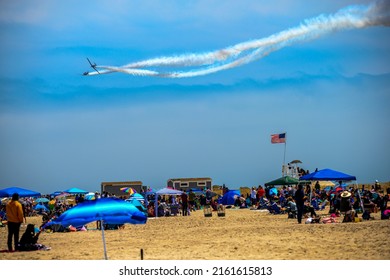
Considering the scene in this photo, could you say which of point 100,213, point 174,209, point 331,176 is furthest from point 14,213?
point 174,209

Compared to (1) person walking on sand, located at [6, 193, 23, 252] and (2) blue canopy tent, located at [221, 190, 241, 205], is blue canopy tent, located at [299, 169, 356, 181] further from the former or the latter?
(2) blue canopy tent, located at [221, 190, 241, 205]

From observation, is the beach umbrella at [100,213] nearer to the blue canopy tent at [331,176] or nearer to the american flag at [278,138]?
the blue canopy tent at [331,176]

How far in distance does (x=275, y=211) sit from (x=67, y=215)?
19274 millimetres

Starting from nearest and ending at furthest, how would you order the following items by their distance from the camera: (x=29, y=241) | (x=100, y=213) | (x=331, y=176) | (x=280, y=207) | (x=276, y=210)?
(x=100, y=213) → (x=29, y=241) → (x=331, y=176) → (x=276, y=210) → (x=280, y=207)

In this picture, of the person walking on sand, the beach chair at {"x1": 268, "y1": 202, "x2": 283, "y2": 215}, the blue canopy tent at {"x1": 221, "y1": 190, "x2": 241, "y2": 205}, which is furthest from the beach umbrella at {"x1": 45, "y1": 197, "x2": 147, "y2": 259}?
the blue canopy tent at {"x1": 221, "y1": 190, "x2": 241, "y2": 205}

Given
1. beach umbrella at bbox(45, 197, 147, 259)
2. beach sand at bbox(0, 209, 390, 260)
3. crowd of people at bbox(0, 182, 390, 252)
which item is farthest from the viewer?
crowd of people at bbox(0, 182, 390, 252)

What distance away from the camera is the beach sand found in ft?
50.1

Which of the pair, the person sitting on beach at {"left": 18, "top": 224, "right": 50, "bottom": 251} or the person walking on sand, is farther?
the person sitting on beach at {"left": 18, "top": 224, "right": 50, "bottom": 251}

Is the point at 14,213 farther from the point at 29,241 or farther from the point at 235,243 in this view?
the point at 235,243

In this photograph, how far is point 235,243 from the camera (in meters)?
18.1
